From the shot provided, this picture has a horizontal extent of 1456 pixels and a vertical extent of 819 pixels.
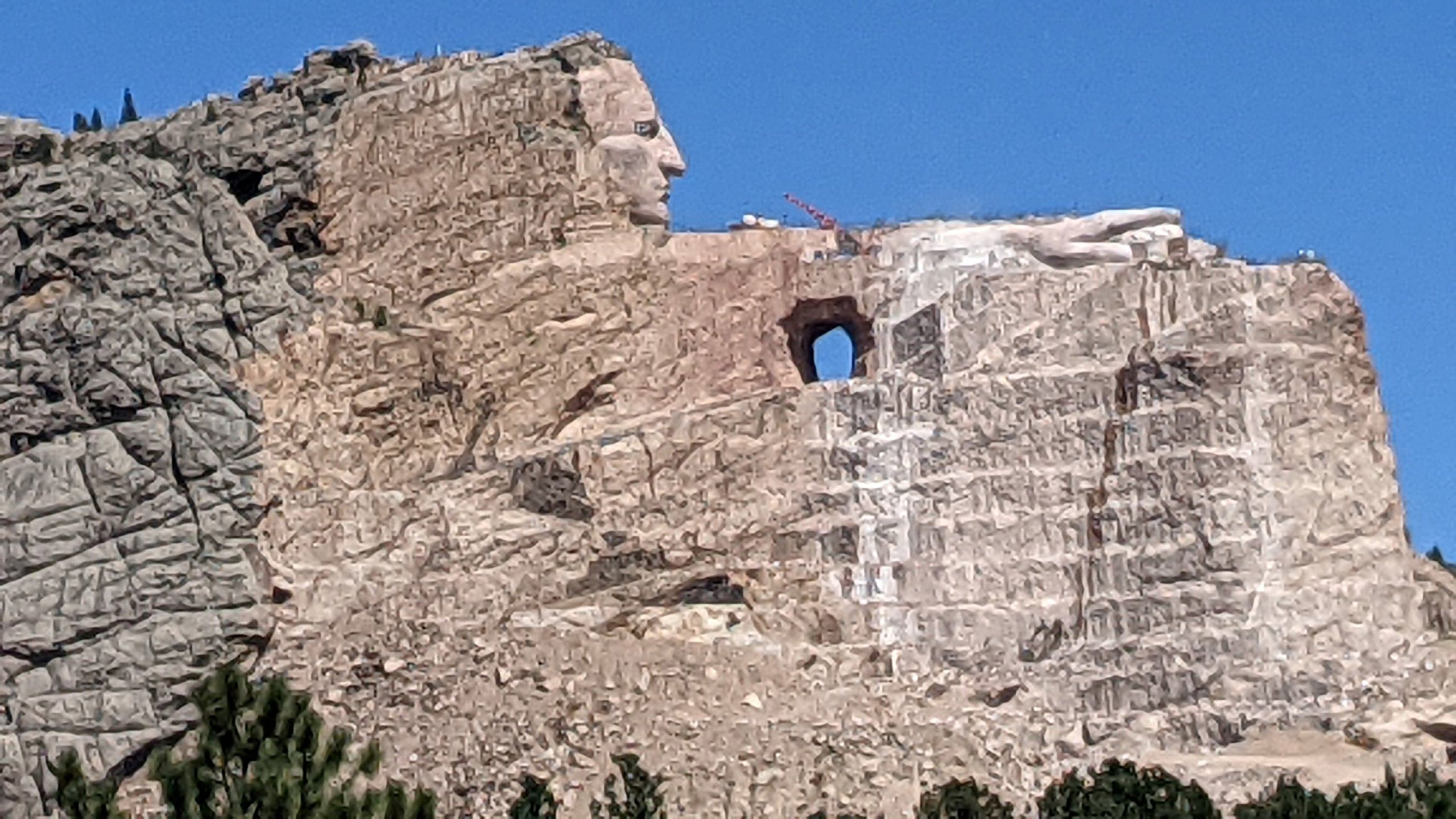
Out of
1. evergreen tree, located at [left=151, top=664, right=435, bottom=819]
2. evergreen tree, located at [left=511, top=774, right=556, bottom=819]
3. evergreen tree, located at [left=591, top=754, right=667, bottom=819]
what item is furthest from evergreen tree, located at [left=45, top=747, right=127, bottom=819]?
evergreen tree, located at [left=511, top=774, right=556, bottom=819]

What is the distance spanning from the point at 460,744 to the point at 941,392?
743cm

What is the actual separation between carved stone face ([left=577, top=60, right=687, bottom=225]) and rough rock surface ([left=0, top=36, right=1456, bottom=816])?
307mm

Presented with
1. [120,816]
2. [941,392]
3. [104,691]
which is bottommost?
[120,816]

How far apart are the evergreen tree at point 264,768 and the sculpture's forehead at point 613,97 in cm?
2087

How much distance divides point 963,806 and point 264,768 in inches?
503

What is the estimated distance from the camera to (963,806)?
40.4 m

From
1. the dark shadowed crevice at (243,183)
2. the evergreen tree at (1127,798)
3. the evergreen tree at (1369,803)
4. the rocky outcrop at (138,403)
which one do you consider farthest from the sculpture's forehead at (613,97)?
the evergreen tree at (1369,803)

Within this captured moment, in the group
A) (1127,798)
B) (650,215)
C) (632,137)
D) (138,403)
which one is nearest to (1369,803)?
(1127,798)

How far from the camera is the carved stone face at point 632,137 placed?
164 ft

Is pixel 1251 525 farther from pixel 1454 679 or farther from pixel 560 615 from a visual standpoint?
pixel 560 615

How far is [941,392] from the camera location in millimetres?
46812

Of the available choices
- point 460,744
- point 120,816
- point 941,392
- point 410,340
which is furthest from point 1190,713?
point 120,816

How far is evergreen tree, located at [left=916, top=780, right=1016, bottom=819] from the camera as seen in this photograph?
4019 cm

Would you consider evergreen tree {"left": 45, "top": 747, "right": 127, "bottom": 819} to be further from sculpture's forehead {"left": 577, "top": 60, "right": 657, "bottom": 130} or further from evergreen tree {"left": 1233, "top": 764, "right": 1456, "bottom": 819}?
sculpture's forehead {"left": 577, "top": 60, "right": 657, "bottom": 130}
